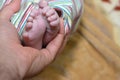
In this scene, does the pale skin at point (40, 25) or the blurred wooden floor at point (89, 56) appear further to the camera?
the blurred wooden floor at point (89, 56)

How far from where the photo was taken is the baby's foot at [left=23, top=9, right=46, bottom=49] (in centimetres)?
70

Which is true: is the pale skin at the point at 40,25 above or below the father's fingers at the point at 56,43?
above

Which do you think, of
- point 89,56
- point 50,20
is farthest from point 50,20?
point 89,56

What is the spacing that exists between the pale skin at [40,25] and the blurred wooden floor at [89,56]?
16 cm

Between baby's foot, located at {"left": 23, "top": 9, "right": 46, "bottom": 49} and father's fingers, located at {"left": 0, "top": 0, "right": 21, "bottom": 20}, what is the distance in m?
0.07

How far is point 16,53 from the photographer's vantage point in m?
0.65

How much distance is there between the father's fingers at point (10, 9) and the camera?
0.76 metres

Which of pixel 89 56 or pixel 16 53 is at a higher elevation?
pixel 16 53

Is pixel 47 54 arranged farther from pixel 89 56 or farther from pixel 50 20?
pixel 89 56

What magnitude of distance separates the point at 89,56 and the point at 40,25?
0.28m

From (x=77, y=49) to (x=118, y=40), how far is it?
158 millimetres

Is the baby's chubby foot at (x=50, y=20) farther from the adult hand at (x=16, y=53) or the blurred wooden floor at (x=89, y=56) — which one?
the blurred wooden floor at (x=89, y=56)

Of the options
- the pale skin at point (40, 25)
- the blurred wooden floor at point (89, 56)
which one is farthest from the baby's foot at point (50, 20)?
the blurred wooden floor at point (89, 56)

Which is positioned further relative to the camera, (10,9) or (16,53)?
(10,9)
